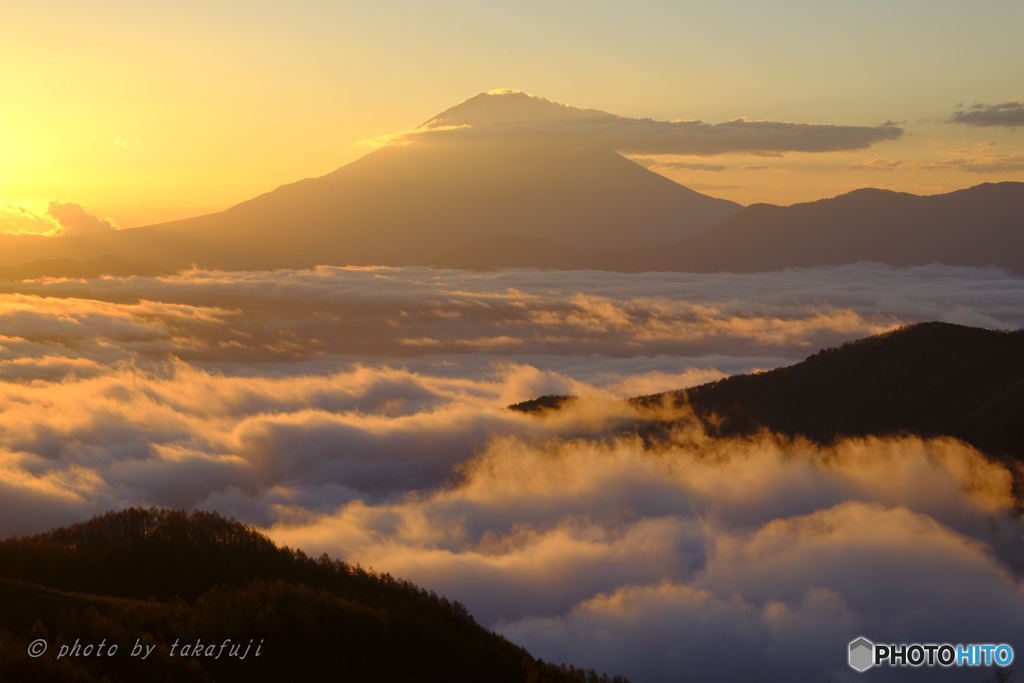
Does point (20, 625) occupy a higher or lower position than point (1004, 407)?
higher

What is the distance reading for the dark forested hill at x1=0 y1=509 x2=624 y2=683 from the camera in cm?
6400

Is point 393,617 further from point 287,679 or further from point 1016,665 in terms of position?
point 1016,665

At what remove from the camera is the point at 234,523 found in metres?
123

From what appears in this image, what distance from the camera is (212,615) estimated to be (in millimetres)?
81312

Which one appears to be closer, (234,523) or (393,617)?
(393,617)

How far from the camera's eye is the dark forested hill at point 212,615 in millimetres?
64000

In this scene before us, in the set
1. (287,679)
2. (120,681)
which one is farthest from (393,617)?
(120,681)

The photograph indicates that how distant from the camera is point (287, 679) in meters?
74.4

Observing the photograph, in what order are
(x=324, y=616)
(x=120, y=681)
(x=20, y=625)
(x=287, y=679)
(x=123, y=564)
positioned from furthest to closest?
(x=123, y=564), (x=324, y=616), (x=287, y=679), (x=20, y=625), (x=120, y=681)

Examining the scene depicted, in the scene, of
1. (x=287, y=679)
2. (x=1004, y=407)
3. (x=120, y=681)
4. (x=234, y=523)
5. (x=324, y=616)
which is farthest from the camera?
(x=1004, y=407)

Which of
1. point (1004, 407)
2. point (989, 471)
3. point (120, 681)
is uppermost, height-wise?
point (120, 681)

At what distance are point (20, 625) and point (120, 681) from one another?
12296 mm

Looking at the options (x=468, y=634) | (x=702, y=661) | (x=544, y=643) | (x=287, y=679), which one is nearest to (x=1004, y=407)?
(x=702, y=661)

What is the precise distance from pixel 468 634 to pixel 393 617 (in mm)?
9450
